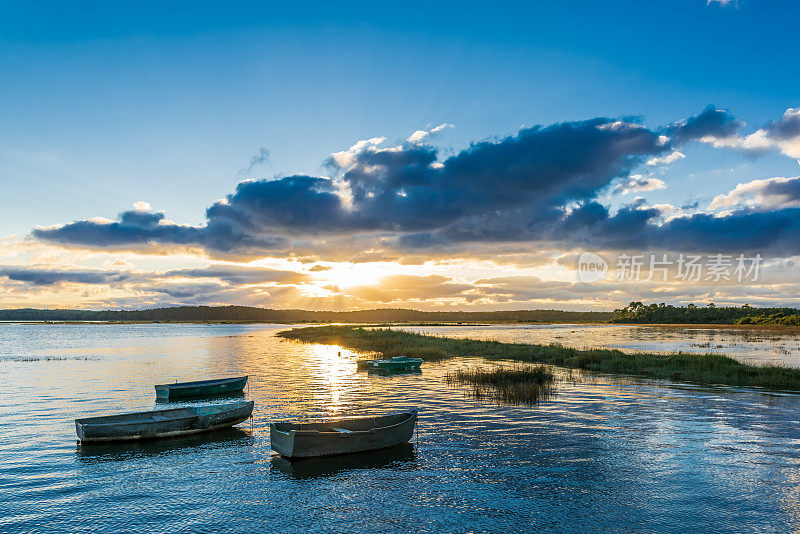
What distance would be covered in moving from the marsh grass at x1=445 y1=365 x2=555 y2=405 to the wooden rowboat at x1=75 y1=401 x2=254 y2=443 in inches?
740

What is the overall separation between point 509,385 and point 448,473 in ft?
79.7

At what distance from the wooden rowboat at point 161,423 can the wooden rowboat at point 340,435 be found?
20.9 feet

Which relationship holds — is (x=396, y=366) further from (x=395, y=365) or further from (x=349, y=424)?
(x=349, y=424)

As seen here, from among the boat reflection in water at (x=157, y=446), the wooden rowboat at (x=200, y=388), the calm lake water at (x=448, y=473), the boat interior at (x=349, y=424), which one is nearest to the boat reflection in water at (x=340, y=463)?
the calm lake water at (x=448, y=473)

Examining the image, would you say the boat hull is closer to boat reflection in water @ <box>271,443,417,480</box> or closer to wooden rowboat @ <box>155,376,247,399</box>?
wooden rowboat @ <box>155,376,247,399</box>

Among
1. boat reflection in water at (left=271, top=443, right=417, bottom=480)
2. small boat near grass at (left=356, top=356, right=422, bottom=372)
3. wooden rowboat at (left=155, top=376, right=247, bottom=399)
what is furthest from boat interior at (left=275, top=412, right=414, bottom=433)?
small boat near grass at (left=356, top=356, right=422, bottom=372)

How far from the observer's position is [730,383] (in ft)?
154

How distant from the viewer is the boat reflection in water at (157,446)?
24422mm

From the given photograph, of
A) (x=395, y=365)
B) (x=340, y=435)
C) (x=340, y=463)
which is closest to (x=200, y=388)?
(x=395, y=365)

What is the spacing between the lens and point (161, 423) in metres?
27.0

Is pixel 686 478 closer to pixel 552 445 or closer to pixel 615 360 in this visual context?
pixel 552 445

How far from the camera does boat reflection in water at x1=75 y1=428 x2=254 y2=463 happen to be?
24.4 m

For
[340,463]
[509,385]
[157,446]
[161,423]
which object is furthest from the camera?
[509,385]

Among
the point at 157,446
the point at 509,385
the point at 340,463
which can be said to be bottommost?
the point at 157,446
